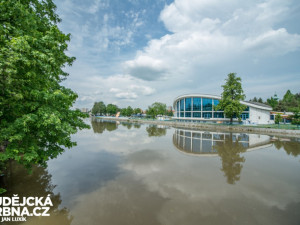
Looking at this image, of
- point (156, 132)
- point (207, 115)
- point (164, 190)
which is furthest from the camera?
point (207, 115)

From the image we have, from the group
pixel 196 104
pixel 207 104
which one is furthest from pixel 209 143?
pixel 196 104

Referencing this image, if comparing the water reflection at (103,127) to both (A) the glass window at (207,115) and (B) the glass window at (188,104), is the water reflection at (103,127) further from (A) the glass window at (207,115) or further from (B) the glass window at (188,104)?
(A) the glass window at (207,115)

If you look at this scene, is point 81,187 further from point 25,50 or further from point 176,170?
point 25,50

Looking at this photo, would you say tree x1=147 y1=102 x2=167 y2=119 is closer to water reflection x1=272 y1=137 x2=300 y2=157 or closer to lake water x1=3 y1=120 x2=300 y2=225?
water reflection x1=272 y1=137 x2=300 y2=157

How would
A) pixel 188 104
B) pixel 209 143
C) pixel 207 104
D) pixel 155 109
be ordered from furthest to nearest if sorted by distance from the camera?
pixel 155 109 < pixel 188 104 < pixel 207 104 < pixel 209 143

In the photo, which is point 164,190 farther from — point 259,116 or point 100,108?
point 100,108

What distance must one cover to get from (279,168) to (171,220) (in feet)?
32.5

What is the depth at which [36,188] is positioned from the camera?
7062mm

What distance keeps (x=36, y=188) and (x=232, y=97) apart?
41.7 m

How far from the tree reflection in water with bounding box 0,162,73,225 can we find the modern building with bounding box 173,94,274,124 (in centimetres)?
4602

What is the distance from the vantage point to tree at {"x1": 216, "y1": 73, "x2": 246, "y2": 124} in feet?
117

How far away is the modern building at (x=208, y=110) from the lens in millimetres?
43594

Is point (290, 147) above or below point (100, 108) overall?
below

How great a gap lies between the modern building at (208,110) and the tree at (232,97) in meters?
8.56
